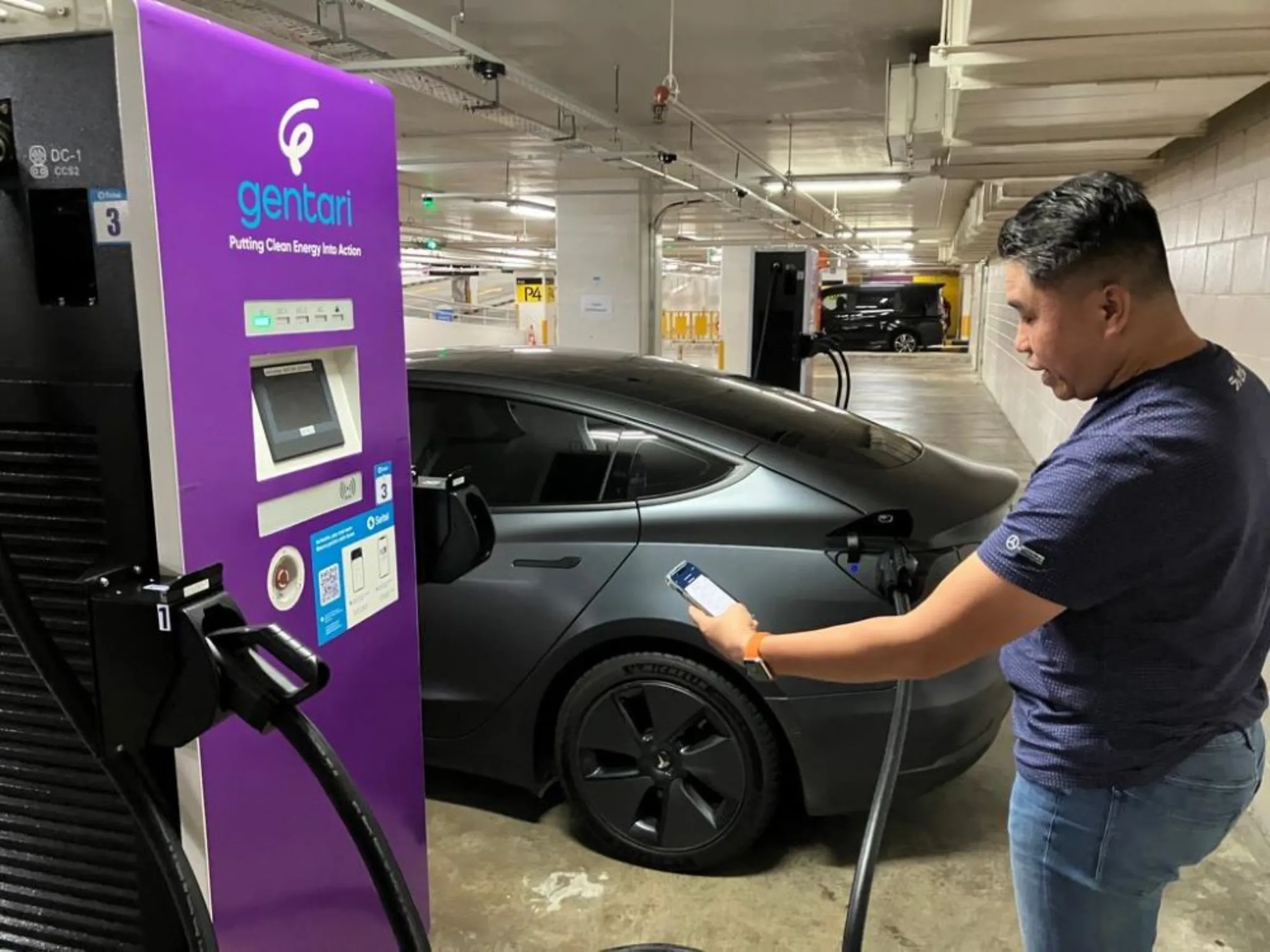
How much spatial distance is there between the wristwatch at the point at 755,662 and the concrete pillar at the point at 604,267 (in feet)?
32.7

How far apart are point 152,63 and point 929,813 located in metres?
2.75

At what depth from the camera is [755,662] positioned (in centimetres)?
149

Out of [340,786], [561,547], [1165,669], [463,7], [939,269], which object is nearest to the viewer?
[340,786]

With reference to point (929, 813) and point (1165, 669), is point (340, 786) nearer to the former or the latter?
point (1165, 669)

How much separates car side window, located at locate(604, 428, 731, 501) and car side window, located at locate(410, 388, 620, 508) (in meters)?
0.04

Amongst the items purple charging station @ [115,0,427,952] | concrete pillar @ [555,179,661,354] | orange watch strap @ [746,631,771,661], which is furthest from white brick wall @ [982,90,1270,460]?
concrete pillar @ [555,179,661,354]

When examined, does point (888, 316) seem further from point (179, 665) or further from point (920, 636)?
point (179, 665)

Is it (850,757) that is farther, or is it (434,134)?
(434,134)

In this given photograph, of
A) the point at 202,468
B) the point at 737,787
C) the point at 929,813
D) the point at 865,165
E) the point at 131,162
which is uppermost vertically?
the point at 865,165

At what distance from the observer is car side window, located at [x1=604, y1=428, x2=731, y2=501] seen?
262cm

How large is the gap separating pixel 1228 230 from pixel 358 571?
11.9 feet

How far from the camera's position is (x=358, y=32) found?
5.92 meters

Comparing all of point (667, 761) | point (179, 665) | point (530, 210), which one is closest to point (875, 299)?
point (530, 210)

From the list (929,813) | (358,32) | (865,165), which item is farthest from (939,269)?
(929,813)
